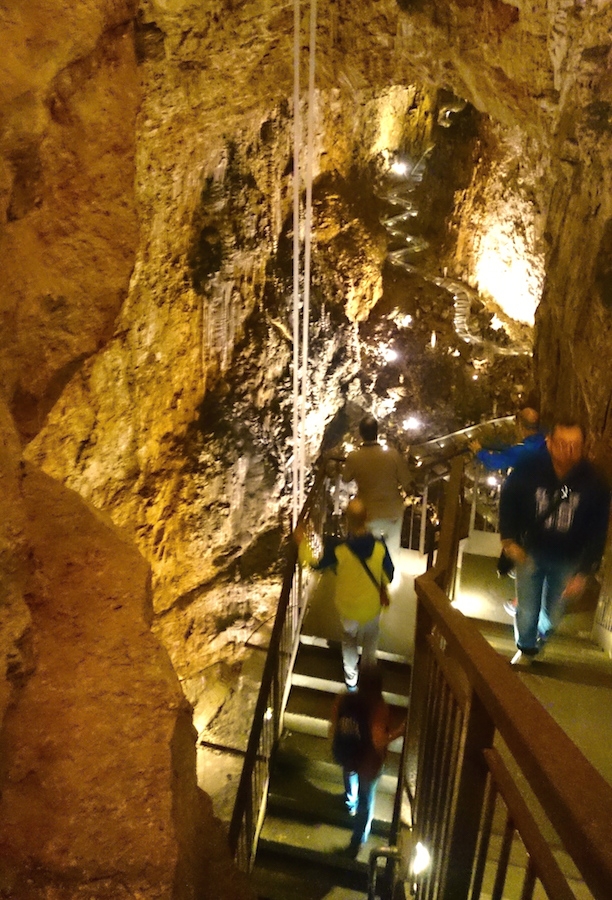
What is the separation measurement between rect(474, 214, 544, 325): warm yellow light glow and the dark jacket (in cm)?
852

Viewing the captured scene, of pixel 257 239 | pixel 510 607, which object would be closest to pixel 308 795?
pixel 510 607

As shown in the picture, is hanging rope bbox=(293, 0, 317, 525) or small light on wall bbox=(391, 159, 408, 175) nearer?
hanging rope bbox=(293, 0, 317, 525)

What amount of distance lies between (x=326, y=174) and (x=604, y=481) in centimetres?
840

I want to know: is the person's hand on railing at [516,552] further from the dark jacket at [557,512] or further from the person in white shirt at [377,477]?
the person in white shirt at [377,477]

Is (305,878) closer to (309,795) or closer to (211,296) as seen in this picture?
(309,795)

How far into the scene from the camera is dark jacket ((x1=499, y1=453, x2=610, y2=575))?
297 centimetres

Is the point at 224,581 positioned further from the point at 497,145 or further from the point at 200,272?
the point at 497,145

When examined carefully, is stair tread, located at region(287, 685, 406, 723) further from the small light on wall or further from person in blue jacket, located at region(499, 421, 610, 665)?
A: the small light on wall

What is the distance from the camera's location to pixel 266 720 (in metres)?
4.55

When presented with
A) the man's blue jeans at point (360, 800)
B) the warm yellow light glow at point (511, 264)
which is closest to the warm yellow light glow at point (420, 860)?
the man's blue jeans at point (360, 800)

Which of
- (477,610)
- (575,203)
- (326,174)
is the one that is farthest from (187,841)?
(326,174)

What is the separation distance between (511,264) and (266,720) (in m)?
9.74

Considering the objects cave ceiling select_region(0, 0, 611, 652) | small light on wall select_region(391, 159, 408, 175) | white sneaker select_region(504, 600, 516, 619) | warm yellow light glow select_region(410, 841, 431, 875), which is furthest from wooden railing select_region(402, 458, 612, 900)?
small light on wall select_region(391, 159, 408, 175)

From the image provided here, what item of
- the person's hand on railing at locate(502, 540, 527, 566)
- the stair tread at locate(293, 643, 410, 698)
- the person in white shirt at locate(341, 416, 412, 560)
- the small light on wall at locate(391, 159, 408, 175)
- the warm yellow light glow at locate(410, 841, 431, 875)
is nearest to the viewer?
the warm yellow light glow at locate(410, 841, 431, 875)
